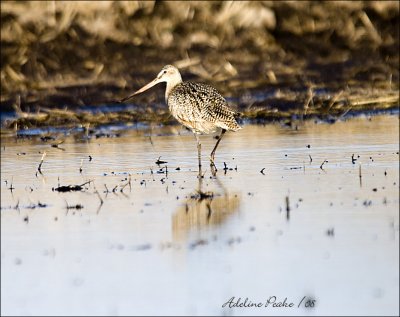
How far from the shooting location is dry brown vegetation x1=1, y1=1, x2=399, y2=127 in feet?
56.3

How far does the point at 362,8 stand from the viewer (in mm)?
21531

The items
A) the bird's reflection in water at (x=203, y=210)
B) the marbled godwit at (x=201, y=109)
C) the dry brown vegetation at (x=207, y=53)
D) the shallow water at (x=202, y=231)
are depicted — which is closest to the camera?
the shallow water at (x=202, y=231)

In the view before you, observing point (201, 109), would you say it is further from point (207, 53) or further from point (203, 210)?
point (207, 53)

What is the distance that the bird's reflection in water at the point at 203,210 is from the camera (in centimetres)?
890

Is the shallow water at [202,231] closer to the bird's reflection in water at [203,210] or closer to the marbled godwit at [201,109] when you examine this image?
the bird's reflection in water at [203,210]

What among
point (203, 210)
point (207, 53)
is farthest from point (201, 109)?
point (207, 53)

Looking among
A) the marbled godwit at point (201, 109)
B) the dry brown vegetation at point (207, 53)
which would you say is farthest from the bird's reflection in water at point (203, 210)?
the dry brown vegetation at point (207, 53)

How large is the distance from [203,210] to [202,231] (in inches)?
31.7

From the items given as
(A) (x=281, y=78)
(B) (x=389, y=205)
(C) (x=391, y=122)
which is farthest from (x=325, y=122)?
(B) (x=389, y=205)

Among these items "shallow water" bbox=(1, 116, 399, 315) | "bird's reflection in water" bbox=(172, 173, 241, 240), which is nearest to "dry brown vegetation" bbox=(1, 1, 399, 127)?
"shallow water" bbox=(1, 116, 399, 315)

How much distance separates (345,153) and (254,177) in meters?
1.85

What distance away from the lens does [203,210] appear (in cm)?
955

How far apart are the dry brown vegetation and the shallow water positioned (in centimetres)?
348

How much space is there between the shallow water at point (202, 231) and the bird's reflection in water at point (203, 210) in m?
0.02
